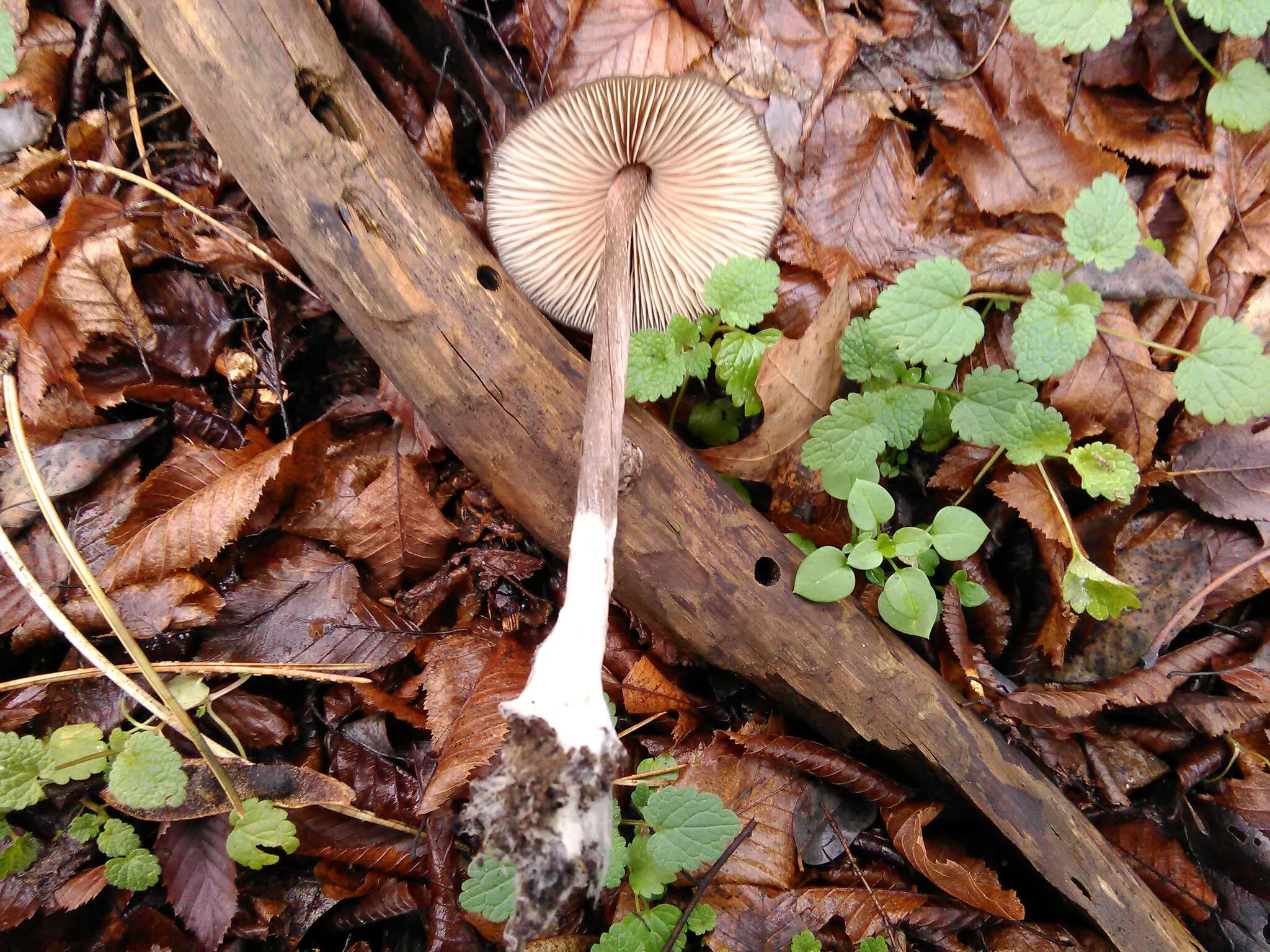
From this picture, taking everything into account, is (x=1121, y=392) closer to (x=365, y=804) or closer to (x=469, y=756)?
(x=469, y=756)

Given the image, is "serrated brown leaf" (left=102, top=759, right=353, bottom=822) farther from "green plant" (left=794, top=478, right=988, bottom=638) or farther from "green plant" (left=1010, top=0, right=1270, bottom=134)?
"green plant" (left=1010, top=0, right=1270, bottom=134)

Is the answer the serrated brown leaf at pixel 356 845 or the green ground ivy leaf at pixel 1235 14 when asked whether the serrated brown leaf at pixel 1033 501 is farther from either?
the serrated brown leaf at pixel 356 845

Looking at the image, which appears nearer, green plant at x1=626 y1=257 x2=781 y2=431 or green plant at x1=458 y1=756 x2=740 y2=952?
green plant at x1=458 y1=756 x2=740 y2=952

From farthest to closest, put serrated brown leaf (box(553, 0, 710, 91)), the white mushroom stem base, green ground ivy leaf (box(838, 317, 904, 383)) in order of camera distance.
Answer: serrated brown leaf (box(553, 0, 710, 91)) → green ground ivy leaf (box(838, 317, 904, 383)) → the white mushroom stem base

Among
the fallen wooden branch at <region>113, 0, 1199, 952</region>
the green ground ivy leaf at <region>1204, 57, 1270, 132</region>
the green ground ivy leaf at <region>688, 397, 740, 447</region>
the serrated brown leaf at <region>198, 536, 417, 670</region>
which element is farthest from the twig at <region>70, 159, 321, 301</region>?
the green ground ivy leaf at <region>1204, 57, 1270, 132</region>

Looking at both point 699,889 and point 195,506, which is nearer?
point 699,889

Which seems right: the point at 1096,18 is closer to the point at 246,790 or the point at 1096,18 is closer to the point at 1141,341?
the point at 1141,341

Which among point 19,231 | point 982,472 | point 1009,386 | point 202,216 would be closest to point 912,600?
point 982,472
